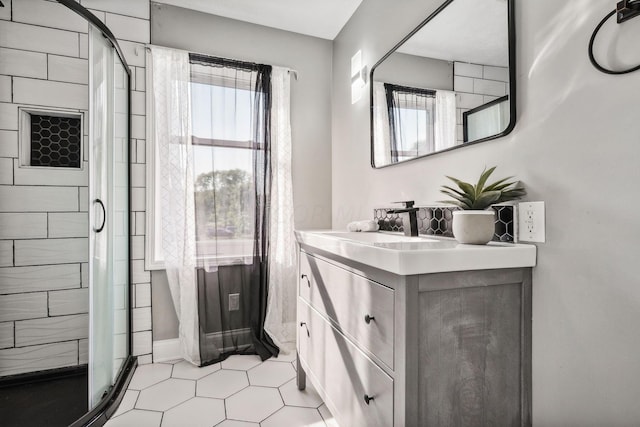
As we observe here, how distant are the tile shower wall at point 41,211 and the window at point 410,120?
173cm

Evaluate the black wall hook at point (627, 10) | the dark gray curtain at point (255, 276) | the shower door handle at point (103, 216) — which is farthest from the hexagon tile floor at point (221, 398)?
the black wall hook at point (627, 10)

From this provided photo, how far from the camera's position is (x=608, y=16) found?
2.84 ft

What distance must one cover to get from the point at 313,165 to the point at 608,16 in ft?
6.59

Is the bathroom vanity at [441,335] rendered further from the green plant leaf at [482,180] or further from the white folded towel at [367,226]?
the white folded towel at [367,226]

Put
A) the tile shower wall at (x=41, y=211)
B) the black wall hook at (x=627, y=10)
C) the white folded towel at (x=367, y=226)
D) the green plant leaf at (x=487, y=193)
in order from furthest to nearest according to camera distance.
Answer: the white folded towel at (x=367, y=226)
the tile shower wall at (x=41, y=211)
the green plant leaf at (x=487, y=193)
the black wall hook at (x=627, y=10)

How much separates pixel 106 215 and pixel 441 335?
1.73 metres

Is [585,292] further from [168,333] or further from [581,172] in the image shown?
[168,333]

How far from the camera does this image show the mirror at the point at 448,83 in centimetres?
120

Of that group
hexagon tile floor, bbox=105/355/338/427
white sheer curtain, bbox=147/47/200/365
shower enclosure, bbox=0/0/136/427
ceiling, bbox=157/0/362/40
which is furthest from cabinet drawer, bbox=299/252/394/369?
ceiling, bbox=157/0/362/40

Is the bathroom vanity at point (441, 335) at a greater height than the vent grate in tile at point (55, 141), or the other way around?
the vent grate in tile at point (55, 141)

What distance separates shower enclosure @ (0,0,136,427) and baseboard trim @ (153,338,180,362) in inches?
9.4

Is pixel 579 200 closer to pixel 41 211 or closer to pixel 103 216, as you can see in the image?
pixel 103 216

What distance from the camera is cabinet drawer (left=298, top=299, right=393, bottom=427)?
A: 107cm

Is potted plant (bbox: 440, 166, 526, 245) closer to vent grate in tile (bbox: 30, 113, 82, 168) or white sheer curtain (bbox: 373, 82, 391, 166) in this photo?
white sheer curtain (bbox: 373, 82, 391, 166)
